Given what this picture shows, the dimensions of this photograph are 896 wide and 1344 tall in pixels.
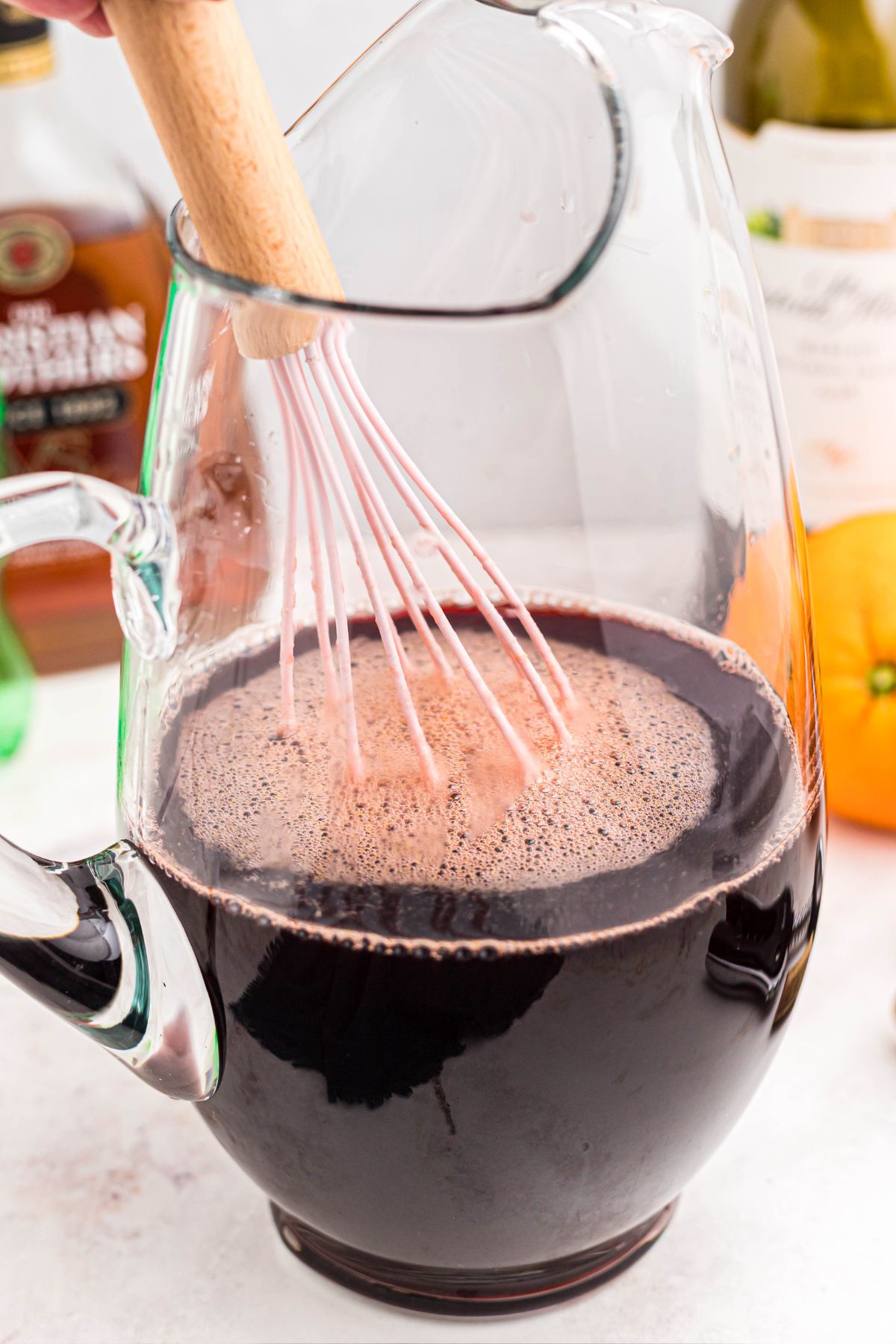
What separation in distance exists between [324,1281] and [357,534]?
27cm

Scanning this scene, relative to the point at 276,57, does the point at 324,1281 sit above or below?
below

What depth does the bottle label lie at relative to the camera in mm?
839

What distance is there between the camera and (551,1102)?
415 millimetres

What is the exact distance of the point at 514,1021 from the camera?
400 millimetres

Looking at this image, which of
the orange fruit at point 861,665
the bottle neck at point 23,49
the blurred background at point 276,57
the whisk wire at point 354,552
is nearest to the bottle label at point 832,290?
the orange fruit at point 861,665

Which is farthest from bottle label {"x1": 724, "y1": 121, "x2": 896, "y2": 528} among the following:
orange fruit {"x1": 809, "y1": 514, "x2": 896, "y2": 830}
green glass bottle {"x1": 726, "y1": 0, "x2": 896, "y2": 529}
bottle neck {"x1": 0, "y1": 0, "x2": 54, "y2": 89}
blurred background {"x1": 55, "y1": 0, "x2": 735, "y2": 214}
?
bottle neck {"x1": 0, "y1": 0, "x2": 54, "y2": 89}

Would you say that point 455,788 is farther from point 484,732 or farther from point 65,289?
point 65,289

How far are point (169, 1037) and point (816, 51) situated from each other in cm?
72

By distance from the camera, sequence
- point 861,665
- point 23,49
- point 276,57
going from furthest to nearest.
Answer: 1. point 276,57
2. point 23,49
3. point 861,665

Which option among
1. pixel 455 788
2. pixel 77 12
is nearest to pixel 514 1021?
pixel 455 788

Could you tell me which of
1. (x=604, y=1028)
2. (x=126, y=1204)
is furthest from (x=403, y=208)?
(x=126, y=1204)

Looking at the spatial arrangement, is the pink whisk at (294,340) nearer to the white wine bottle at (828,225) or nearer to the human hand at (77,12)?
the human hand at (77,12)

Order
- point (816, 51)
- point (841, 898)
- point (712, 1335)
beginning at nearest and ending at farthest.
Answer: point (712, 1335) < point (841, 898) < point (816, 51)

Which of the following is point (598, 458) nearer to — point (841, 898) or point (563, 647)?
point (563, 647)
